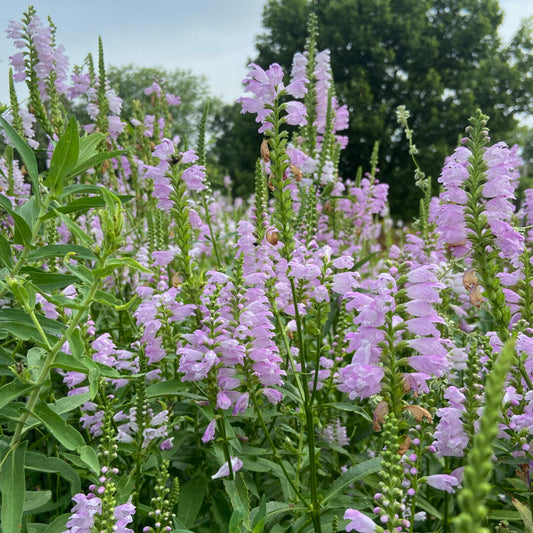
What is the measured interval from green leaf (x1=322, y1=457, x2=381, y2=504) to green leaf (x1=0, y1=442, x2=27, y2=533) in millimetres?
1037

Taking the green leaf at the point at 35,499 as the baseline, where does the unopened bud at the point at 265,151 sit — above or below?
above

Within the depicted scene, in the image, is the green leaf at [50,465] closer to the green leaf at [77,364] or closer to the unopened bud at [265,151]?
the green leaf at [77,364]

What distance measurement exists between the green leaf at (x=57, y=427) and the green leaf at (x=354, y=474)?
36.8 inches

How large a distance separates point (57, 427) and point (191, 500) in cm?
85

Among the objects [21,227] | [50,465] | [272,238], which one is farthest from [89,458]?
[272,238]

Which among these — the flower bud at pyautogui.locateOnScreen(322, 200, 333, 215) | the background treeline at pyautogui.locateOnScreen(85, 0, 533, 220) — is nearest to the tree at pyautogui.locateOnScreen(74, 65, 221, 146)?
the background treeline at pyautogui.locateOnScreen(85, 0, 533, 220)

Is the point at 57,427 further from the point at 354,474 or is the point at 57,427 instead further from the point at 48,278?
the point at 354,474

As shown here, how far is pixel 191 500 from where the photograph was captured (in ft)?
6.94

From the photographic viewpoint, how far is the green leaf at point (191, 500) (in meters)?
2.04

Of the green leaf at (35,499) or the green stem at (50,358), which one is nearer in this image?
the green stem at (50,358)

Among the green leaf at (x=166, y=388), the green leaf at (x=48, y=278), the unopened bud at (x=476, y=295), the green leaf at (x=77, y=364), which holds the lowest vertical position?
the green leaf at (x=166, y=388)

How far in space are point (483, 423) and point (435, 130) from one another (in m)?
26.9

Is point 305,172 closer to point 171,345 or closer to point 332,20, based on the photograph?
point 171,345

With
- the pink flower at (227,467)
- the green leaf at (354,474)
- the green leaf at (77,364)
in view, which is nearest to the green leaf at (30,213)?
the green leaf at (77,364)
